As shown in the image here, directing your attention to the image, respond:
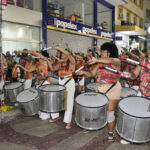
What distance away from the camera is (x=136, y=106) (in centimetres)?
293

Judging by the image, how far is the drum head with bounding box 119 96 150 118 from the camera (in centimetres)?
281

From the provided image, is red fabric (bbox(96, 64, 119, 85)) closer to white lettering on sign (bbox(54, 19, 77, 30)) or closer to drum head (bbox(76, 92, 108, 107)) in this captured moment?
drum head (bbox(76, 92, 108, 107))

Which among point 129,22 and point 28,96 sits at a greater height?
point 129,22

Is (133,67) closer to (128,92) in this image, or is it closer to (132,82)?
(132,82)

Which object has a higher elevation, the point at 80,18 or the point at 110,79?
the point at 80,18

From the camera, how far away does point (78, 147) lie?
331 cm

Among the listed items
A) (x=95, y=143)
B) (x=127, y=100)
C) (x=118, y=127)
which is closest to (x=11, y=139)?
(x=95, y=143)

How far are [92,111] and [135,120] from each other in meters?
0.74

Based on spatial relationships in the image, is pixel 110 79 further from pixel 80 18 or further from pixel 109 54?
pixel 80 18

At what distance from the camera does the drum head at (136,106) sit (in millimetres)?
2808

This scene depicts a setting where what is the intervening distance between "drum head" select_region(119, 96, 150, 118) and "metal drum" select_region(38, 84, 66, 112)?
157cm

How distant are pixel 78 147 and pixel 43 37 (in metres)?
8.04

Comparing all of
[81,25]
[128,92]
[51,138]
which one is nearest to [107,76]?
[128,92]

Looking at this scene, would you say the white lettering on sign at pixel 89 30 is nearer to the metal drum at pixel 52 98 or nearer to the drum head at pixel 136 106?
the metal drum at pixel 52 98
